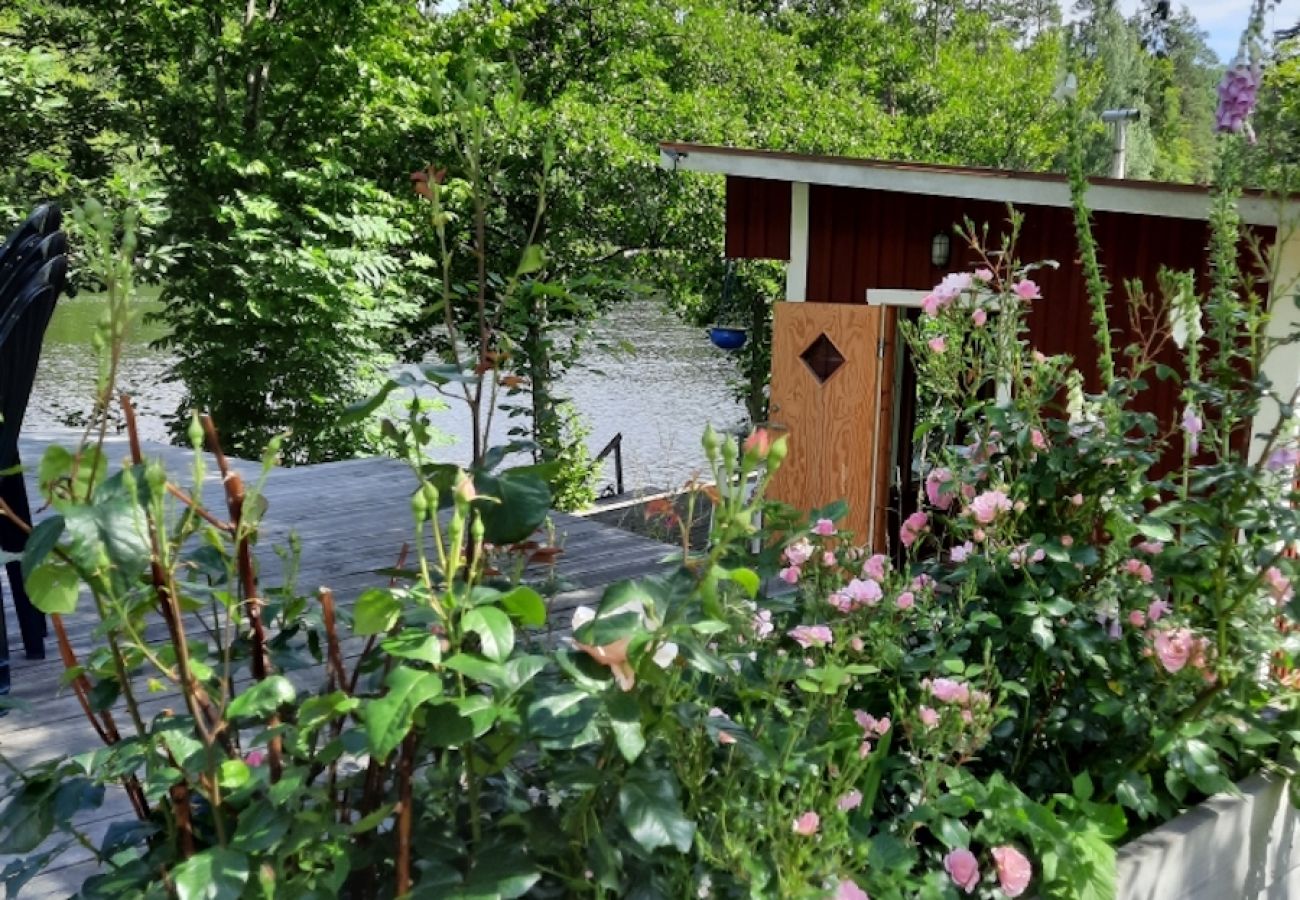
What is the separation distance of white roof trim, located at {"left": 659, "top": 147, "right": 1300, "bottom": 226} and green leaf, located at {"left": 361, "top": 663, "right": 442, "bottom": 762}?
4.38 metres

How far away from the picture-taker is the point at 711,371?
747 inches

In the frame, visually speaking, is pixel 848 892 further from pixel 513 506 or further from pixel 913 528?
pixel 913 528

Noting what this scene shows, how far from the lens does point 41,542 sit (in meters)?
0.98

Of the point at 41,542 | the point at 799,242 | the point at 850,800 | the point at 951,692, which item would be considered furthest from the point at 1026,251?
the point at 41,542

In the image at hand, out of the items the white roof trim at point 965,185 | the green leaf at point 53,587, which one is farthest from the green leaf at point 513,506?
the white roof trim at point 965,185

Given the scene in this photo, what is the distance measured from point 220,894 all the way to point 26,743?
181 cm

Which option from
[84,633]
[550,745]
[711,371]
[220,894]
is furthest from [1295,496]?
[711,371]

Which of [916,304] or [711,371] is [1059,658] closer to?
[916,304]

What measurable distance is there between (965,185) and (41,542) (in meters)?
5.66

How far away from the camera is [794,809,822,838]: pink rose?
48.8 inches

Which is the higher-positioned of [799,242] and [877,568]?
[799,242]

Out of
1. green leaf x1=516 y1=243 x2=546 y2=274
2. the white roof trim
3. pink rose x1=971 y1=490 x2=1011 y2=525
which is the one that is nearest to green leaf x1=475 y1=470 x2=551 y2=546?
green leaf x1=516 y1=243 x2=546 y2=274

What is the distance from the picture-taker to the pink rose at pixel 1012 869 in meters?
1.57

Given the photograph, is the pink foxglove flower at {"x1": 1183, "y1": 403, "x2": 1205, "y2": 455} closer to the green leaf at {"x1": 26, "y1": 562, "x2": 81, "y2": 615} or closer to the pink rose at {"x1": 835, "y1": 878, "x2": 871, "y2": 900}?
the pink rose at {"x1": 835, "y1": 878, "x2": 871, "y2": 900}
